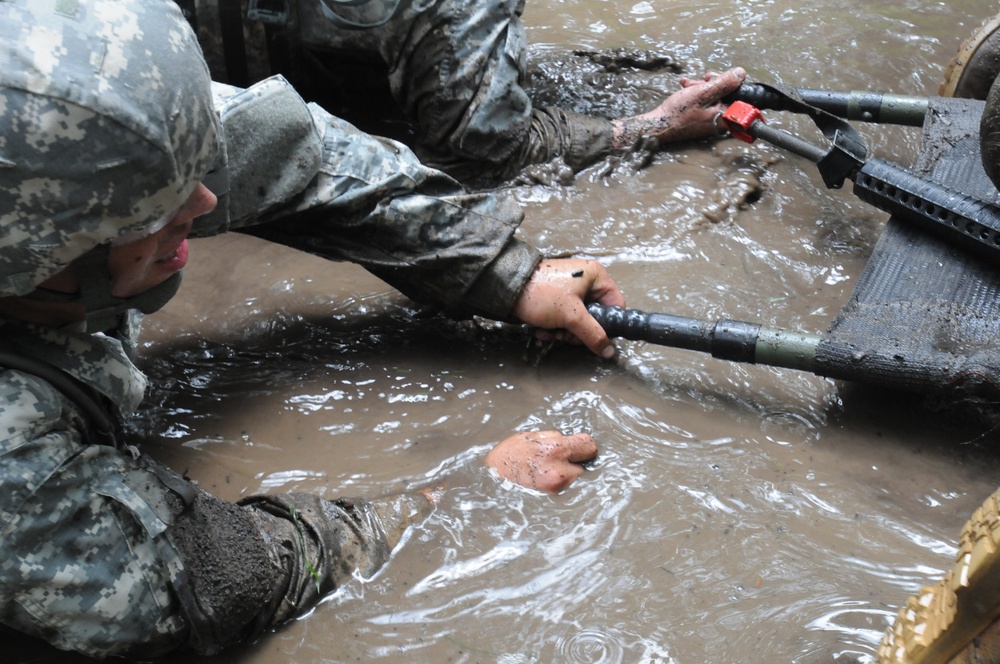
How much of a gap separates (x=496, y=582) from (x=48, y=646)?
91cm

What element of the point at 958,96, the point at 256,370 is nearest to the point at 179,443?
the point at 256,370

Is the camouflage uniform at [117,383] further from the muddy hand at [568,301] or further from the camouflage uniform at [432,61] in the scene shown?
the camouflage uniform at [432,61]

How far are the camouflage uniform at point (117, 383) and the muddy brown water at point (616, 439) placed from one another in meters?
0.16

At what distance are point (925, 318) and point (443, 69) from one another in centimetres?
161

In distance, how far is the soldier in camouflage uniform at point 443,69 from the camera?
2.89 meters

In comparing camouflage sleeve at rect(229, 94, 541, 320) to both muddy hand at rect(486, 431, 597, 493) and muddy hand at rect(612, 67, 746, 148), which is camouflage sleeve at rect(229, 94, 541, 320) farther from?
muddy hand at rect(612, 67, 746, 148)

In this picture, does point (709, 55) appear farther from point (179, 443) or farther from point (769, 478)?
point (179, 443)

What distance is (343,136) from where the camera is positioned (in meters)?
2.35

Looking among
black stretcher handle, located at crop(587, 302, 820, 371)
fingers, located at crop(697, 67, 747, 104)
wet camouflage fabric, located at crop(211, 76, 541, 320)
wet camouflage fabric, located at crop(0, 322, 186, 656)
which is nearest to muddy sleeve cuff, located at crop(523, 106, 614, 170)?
fingers, located at crop(697, 67, 747, 104)

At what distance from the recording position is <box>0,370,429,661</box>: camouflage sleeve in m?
1.52

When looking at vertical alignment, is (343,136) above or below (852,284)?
above

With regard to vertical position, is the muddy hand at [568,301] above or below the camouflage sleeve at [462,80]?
below

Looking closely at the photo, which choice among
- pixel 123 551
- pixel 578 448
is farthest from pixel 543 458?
pixel 123 551

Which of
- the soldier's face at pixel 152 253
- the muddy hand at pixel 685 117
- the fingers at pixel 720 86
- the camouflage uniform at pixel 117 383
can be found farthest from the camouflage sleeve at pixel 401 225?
the fingers at pixel 720 86
